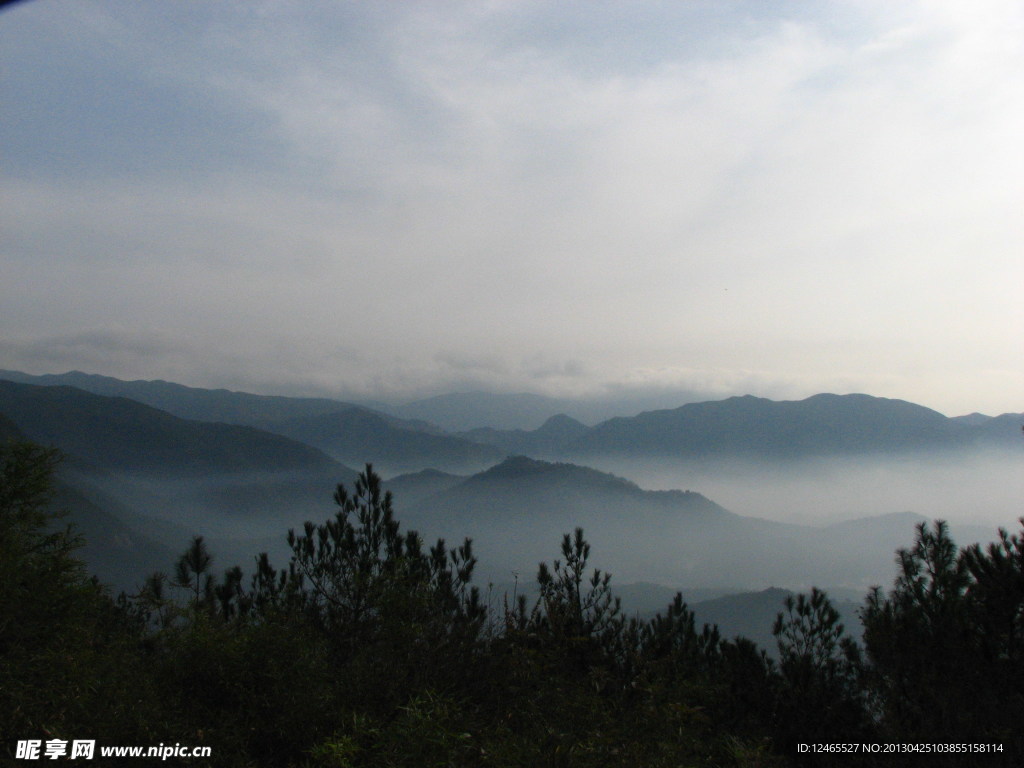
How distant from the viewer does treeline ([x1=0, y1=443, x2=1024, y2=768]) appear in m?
5.28

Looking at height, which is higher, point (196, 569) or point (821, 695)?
point (196, 569)

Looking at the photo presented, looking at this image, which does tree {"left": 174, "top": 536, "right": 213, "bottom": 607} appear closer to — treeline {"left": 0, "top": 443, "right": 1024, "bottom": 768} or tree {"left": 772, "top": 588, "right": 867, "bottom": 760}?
treeline {"left": 0, "top": 443, "right": 1024, "bottom": 768}

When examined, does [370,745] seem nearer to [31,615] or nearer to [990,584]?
[31,615]

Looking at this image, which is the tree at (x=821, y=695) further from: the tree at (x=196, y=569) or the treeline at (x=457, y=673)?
the tree at (x=196, y=569)

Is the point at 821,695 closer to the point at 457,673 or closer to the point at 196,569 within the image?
the point at 457,673

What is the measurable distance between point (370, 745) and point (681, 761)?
291cm

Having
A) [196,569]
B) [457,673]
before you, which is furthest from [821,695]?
[196,569]

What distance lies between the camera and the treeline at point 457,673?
528 cm

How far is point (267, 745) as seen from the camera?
561 centimetres

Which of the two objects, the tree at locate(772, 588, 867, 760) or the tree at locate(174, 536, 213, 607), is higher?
the tree at locate(174, 536, 213, 607)

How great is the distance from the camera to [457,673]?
7.24m

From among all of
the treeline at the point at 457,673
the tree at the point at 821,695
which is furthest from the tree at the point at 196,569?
the tree at the point at 821,695

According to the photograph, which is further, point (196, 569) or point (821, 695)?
point (196, 569)

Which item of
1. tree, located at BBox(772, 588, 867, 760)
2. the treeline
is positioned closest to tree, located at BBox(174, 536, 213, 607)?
the treeline
